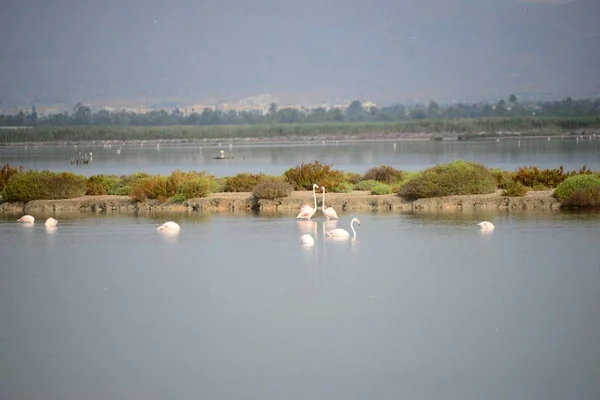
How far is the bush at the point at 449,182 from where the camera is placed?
2377cm

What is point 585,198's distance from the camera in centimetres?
2261

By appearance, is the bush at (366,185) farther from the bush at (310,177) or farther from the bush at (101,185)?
the bush at (101,185)

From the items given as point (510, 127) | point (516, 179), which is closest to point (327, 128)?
point (510, 127)

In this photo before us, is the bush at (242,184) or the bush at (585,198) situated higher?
the bush at (242,184)

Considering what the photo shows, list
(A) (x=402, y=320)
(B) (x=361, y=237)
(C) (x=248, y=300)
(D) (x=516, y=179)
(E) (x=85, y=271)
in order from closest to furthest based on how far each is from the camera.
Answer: (A) (x=402, y=320) → (C) (x=248, y=300) → (E) (x=85, y=271) → (B) (x=361, y=237) → (D) (x=516, y=179)

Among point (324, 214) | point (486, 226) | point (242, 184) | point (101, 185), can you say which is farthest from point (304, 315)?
point (101, 185)

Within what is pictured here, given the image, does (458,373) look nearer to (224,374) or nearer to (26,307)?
(224,374)

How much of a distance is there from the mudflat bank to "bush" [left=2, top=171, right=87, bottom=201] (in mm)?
197

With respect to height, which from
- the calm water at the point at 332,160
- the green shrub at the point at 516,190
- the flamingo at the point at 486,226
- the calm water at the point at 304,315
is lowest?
the calm water at the point at 332,160

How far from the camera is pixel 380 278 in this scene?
14.7 metres

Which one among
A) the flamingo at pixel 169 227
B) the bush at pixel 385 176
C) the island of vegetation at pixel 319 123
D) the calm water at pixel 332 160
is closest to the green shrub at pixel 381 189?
the bush at pixel 385 176

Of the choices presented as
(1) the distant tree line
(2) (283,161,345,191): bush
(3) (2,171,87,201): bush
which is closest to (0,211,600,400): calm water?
(3) (2,171,87,201): bush

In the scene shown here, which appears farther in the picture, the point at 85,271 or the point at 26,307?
the point at 85,271

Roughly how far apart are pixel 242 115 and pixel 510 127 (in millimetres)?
70292
